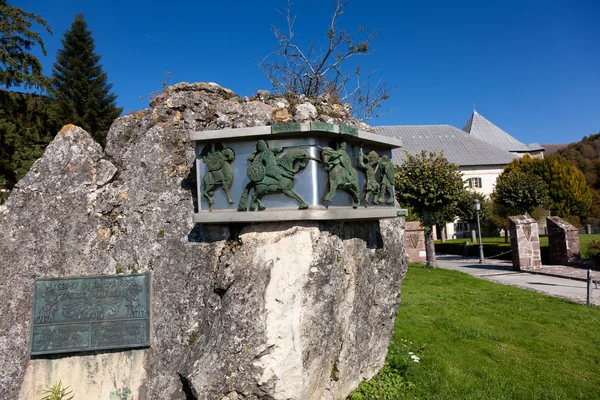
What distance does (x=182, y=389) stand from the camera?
12.1 ft

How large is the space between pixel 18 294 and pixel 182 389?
1.74 metres

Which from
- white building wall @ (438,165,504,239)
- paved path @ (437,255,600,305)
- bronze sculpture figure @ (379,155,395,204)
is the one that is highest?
white building wall @ (438,165,504,239)

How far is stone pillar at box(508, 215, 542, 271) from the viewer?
15930mm

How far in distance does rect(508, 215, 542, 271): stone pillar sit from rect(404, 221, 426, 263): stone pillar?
4.38 m

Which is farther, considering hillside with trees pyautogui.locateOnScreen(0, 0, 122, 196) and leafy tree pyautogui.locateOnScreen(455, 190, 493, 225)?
leafy tree pyautogui.locateOnScreen(455, 190, 493, 225)

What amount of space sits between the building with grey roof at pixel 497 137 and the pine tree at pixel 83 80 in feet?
133

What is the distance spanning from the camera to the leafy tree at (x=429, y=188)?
53.8 ft

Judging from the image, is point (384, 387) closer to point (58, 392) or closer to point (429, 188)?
point (58, 392)

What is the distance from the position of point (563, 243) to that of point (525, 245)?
1.94 metres

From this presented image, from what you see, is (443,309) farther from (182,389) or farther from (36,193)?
(36,193)

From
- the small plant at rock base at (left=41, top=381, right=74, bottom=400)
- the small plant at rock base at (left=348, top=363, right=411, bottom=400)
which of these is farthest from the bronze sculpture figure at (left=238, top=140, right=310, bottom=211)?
the small plant at rock base at (left=41, top=381, right=74, bottom=400)

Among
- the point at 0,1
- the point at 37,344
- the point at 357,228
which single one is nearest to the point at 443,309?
the point at 357,228

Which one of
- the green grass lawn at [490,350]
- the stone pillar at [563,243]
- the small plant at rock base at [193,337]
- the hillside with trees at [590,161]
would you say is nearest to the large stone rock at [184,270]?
the small plant at rock base at [193,337]

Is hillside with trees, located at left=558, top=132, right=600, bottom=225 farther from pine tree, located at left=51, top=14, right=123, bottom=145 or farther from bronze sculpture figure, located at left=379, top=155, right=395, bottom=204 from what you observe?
bronze sculpture figure, located at left=379, top=155, right=395, bottom=204
